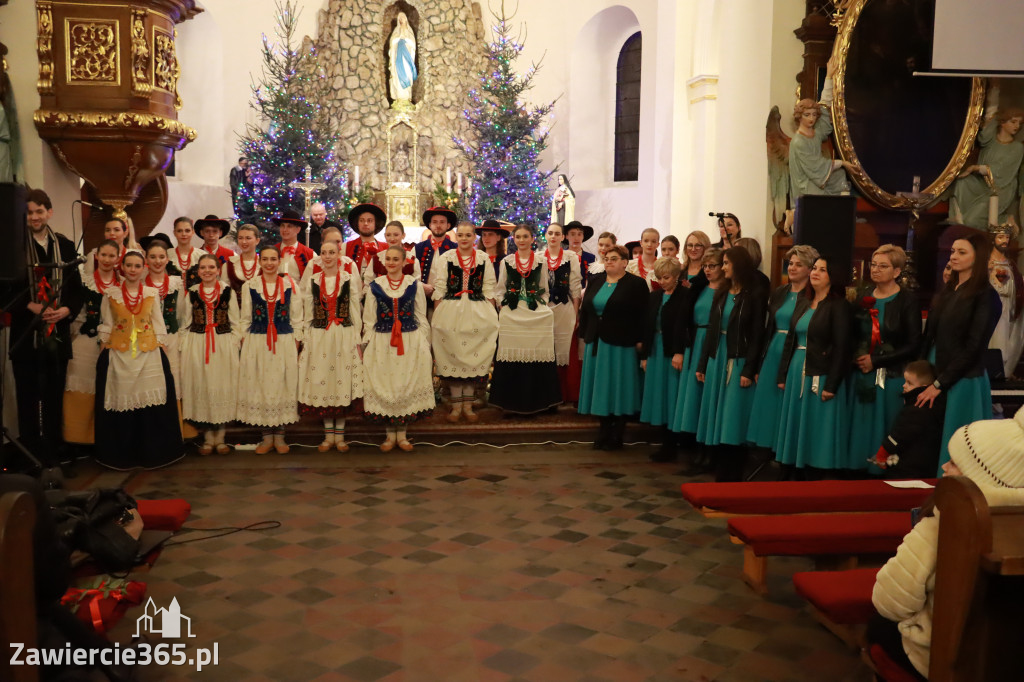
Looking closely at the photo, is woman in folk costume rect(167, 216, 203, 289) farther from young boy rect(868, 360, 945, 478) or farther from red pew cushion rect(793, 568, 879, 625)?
red pew cushion rect(793, 568, 879, 625)

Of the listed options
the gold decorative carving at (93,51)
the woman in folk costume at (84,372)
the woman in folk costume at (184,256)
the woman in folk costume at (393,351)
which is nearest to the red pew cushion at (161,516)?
the woman in folk costume at (84,372)

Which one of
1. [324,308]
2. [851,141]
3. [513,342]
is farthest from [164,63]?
[851,141]

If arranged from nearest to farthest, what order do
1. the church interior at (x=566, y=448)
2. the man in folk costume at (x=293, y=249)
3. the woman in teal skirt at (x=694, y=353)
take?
the church interior at (x=566, y=448) → the woman in teal skirt at (x=694, y=353) → the man in folk costume at (x=293, y=249)

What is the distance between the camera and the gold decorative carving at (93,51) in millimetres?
7461

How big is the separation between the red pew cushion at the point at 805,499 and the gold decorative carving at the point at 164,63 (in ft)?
19.3

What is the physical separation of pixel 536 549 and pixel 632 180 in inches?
511

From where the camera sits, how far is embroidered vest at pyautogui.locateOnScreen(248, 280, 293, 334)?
7.48 metres

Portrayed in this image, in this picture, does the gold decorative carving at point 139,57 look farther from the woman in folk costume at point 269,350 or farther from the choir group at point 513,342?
the woman in folk costume at point 269,350

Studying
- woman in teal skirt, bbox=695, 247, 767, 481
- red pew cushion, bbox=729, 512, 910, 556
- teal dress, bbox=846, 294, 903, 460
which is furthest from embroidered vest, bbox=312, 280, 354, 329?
red pew cushion, bbox=729, 512, 910, 556

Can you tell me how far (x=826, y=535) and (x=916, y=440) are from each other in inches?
64.1

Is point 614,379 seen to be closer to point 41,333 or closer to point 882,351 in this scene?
point 882,351

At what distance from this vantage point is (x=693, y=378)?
6.96m

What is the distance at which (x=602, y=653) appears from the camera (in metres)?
3.89

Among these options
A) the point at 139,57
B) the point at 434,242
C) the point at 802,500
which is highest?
the point at 139,57
